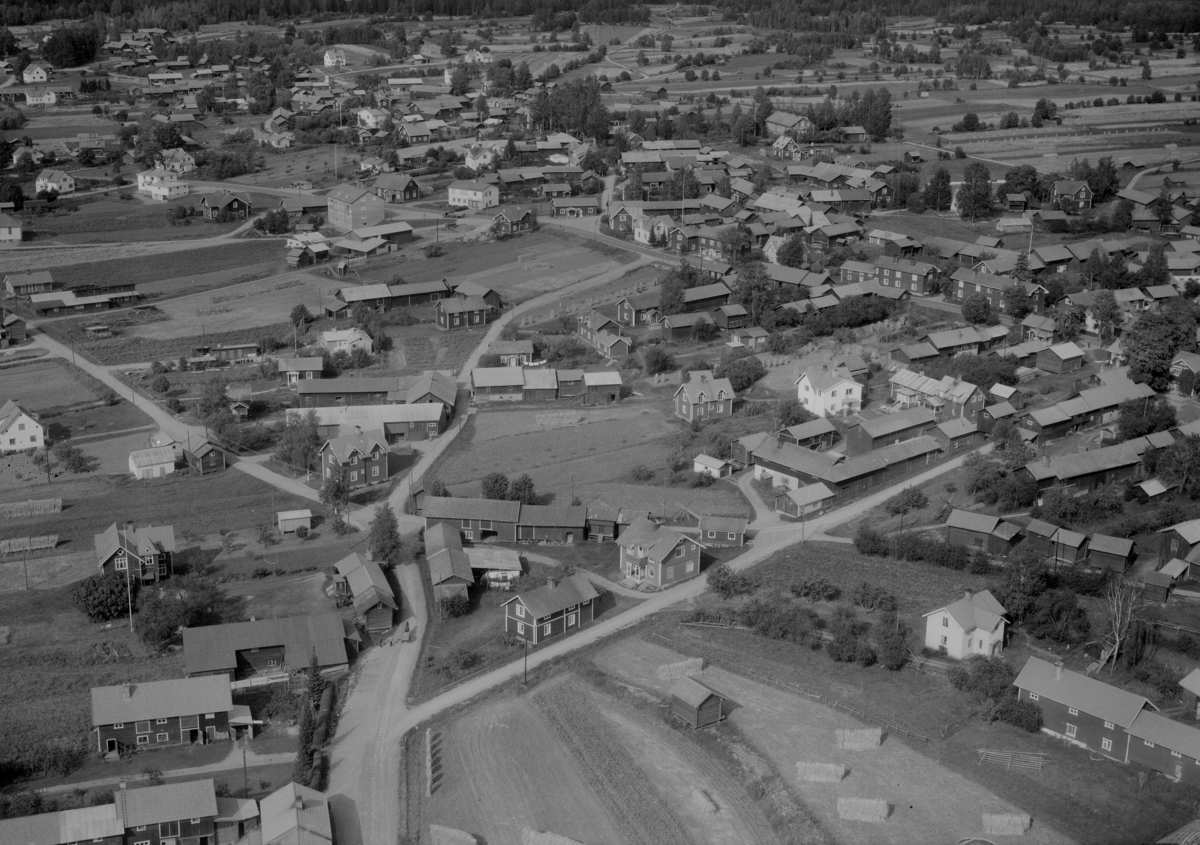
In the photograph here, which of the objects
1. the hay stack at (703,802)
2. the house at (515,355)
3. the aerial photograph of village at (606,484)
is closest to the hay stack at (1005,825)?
the aerial photograph of village at (606,484)

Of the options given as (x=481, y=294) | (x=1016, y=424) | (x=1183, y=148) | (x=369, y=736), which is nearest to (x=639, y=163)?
(x=481, y=294)

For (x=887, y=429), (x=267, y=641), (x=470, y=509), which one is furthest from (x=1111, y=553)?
(x=267, y=641)

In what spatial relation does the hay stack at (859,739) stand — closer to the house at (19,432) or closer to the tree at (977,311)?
the tree at (977,311)

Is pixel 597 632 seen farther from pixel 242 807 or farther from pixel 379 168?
pixel 379 168

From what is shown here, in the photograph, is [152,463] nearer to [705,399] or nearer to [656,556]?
[656,556]

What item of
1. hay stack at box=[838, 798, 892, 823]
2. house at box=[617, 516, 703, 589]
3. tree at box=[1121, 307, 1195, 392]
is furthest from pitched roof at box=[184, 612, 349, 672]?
tree at box=[1121, 307, 1195, 392]

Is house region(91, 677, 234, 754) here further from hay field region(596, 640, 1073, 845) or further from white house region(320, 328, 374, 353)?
white house region(320, 328, 374, 353)
